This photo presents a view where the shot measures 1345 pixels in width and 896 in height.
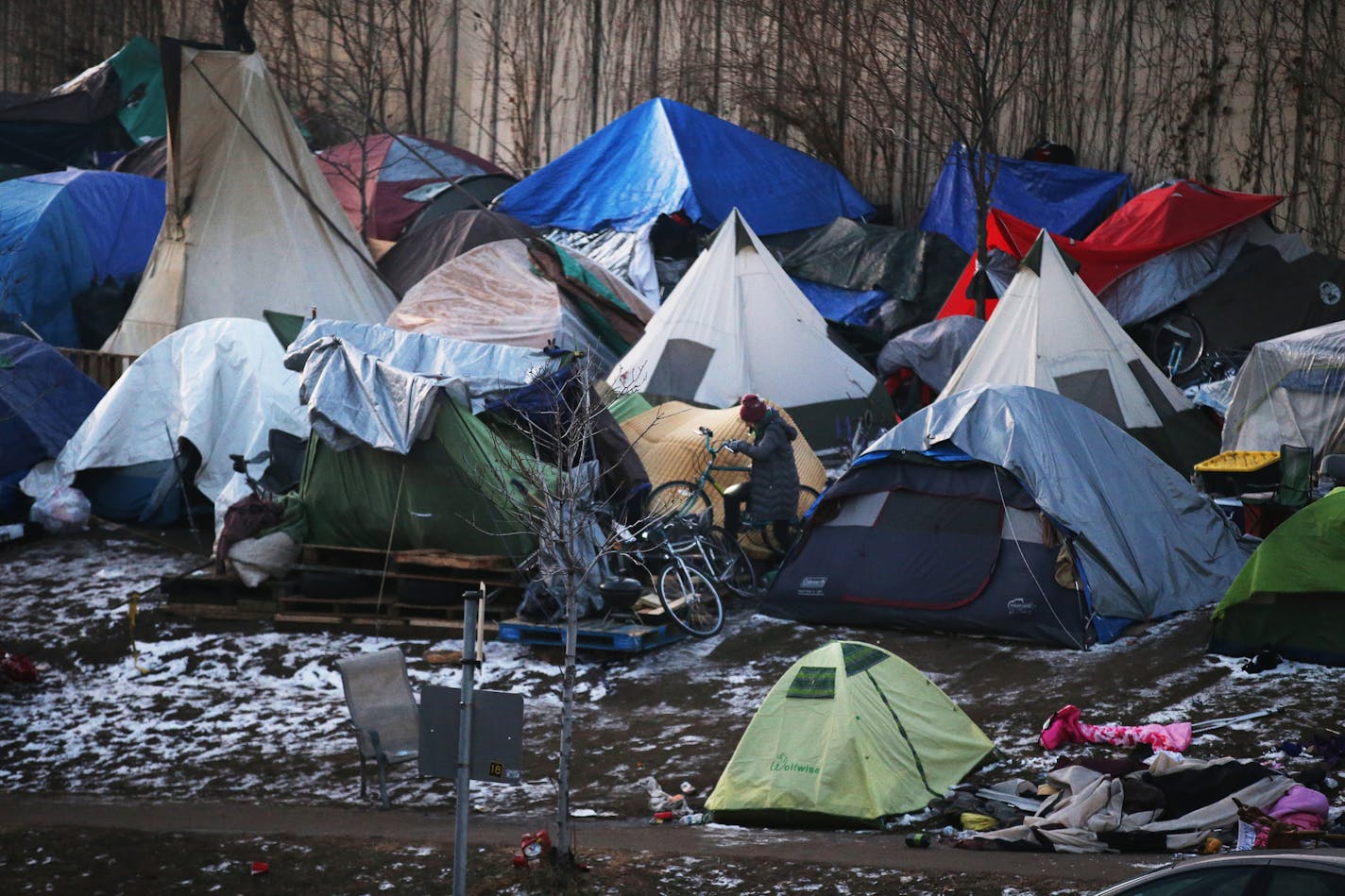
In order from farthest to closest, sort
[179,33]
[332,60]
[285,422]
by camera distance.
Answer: [179,33] → [332,60] → [285,422]

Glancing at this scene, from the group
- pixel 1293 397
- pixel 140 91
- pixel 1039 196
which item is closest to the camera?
pixel 1293 397

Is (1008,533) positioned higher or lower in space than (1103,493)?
lower

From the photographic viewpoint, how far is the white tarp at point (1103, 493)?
1264cm

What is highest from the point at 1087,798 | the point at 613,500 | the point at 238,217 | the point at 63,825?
the point at 238,217

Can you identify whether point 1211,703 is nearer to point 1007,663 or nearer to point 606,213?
point 1007,663

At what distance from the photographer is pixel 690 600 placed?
13.1 metres

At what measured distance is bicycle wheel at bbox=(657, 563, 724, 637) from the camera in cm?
1308

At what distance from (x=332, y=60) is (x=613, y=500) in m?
17.0

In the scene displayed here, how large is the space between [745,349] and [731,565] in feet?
16.0

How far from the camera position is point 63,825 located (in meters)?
9.70

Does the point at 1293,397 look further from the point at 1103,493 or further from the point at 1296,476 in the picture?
the point at 1103,493

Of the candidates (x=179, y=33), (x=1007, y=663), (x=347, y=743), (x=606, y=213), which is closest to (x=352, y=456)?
(x=347, y=743)

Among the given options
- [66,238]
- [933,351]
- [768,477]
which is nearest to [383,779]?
[768,477]

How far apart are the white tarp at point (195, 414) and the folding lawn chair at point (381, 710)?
5.90m
